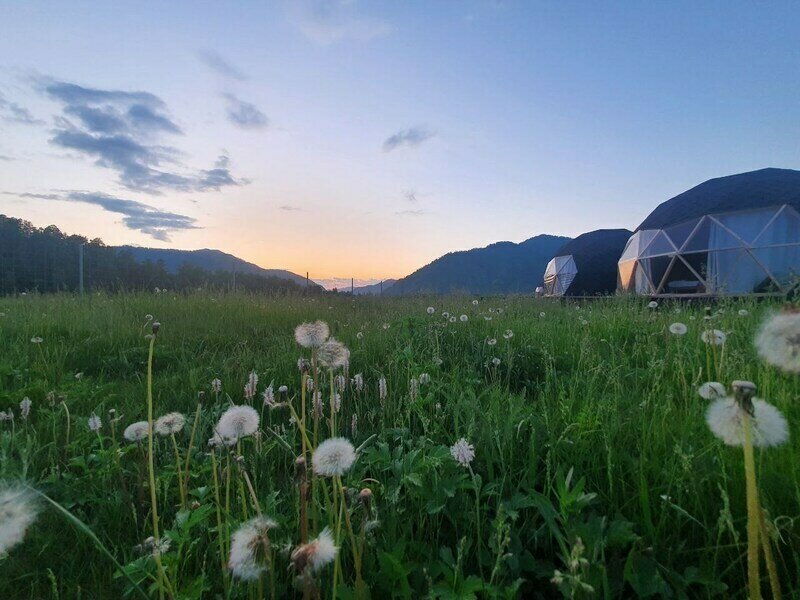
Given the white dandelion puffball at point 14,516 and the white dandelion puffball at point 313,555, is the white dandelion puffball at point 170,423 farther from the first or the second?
the white dandelion puffball at point 313,555

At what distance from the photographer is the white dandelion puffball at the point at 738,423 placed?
0.99m

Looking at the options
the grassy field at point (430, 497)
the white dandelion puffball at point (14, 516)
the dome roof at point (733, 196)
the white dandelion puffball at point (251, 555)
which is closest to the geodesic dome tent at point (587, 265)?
the dome roof at point (733, 196)

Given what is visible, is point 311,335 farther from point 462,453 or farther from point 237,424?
point 462,453

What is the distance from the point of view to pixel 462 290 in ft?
39.4

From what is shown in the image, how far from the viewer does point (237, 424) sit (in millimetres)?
1365

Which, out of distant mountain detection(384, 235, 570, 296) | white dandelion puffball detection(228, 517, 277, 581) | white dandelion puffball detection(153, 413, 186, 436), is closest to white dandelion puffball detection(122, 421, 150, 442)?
white dandelion puffball detection(153, 413, 186, 436)

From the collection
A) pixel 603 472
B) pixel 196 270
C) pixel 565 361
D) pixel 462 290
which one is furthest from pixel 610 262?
pixel 196 270

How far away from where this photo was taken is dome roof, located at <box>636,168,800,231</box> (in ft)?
54.4

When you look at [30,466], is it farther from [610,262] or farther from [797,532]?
[610,262]

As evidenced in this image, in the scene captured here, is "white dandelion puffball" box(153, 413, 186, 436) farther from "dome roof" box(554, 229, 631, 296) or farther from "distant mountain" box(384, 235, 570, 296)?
"distant mountain" box(384, 235, 570, 296)

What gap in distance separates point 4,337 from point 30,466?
4213 millimetres

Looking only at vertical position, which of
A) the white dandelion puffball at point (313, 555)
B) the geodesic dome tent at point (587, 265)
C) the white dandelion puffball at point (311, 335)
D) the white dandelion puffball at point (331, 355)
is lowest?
→ the white dandelion puffball at point (313, 555)

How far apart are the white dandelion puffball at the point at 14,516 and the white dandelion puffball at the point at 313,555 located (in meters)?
0.65

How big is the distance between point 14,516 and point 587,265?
35412mm
